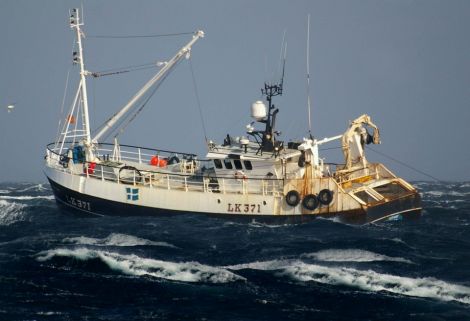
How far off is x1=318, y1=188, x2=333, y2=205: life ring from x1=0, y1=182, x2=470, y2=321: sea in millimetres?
1037

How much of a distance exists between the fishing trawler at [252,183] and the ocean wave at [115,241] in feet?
20.6

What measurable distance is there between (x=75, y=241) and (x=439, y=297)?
53.3ft

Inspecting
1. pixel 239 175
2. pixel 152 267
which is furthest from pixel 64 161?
pixel 152 267

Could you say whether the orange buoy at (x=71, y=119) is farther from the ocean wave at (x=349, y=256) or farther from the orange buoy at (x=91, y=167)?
the ocean wave at (x=349, y=256)

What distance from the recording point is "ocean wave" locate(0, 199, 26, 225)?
125ft

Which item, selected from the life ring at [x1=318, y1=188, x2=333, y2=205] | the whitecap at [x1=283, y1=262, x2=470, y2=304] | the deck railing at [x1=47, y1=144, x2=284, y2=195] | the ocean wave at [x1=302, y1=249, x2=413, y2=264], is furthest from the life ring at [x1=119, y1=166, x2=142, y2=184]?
the whitecap at [x1=283, y1=262, x2=470, y2=304]

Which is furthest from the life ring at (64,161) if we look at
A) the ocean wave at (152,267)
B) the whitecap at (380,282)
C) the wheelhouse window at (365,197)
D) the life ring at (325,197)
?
the whitecap at (380,282)

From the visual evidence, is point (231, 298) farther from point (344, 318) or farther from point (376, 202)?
point (376, 202)

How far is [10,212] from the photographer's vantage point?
41.7m

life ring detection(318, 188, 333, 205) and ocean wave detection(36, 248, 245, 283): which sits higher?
life ring detection(318, 188, 333, 205)

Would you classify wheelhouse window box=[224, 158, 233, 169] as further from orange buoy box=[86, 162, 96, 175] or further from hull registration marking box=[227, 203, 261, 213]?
orange buoy box=[86, 162, 96, 175]

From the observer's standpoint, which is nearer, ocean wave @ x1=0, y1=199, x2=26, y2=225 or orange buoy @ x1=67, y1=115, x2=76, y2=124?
ocean wave @ x1=0, y1=199, x2=26, y2=225

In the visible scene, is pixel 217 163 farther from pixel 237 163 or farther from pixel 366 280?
pixel 366 280

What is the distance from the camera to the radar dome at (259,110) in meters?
39.2
